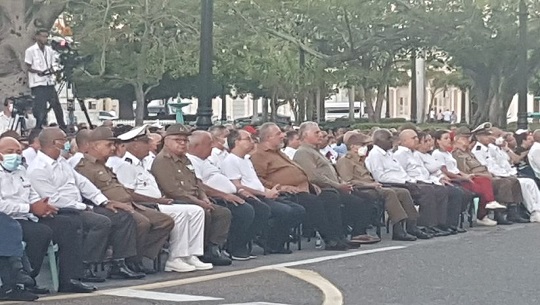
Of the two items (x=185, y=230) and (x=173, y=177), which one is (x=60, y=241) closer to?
(x=185, y=230)

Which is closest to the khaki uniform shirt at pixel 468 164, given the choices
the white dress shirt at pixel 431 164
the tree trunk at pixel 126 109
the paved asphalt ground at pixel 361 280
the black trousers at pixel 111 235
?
the white dress shirt at pixel 431 164

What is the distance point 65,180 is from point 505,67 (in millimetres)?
24990

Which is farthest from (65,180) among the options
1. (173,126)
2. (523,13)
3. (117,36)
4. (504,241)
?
(117,36)

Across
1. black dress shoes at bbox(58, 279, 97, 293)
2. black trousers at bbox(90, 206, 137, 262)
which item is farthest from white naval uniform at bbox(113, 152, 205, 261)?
black dress shoes at bbox(58, 279, 97, 293)

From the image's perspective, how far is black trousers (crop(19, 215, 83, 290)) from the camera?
37.9 feet

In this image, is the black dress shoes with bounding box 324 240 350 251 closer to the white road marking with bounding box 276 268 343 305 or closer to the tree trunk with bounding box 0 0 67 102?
the white road marking with bounding box 276 268 343 305

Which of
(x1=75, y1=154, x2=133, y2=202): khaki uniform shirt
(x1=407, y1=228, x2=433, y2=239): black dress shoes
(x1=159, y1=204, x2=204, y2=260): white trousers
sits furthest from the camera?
(x1=407, y1=228, x2=433, y2=239): black dress shoes

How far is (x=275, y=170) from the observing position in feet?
51.4

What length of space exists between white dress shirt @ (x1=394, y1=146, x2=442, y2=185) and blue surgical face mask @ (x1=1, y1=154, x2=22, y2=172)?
7.44 meters

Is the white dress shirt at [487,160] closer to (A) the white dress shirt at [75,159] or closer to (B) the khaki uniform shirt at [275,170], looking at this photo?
(B) the khaki uniform shirt at [275,170]

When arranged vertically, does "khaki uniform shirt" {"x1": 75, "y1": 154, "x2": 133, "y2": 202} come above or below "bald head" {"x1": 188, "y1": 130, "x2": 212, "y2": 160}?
below

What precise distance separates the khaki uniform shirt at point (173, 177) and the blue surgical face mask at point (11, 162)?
8.18 feet

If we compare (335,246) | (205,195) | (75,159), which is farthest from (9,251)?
(335,246)

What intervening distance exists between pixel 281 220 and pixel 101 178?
277cm
